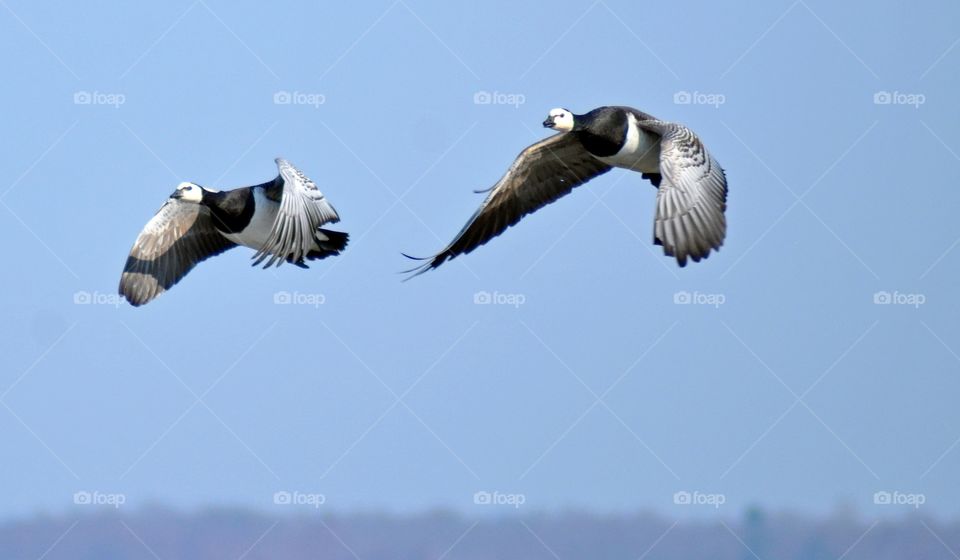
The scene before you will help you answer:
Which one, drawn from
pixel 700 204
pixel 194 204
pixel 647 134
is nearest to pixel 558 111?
pixel 647 134

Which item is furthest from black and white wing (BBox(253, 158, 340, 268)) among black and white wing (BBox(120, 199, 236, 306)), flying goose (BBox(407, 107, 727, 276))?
black and white wing (BBox(120, 199, 236, 306))

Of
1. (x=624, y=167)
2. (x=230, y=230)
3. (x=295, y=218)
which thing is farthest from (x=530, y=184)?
(x=230, y=230)

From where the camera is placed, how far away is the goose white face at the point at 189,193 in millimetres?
25266

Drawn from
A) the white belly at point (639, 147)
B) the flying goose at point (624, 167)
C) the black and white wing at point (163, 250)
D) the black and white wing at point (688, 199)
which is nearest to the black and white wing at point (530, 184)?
the flying goose at point (624, 167)

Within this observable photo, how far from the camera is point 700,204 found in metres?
20.4

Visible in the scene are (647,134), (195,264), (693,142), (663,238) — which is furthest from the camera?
(195,264)

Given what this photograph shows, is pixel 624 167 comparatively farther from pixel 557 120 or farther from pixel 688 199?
pixel 688 199

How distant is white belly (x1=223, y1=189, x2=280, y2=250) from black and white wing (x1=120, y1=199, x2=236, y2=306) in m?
1.62

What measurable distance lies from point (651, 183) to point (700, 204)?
162 inches

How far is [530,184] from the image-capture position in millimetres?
24766

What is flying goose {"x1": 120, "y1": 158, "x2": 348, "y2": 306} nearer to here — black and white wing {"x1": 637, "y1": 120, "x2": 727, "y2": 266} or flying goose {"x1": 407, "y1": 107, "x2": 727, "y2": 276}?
flying goose {"x1": 407, "y1": 107, "x2": 727, "y2": 276}

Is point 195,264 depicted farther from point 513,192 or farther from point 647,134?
point 647,134

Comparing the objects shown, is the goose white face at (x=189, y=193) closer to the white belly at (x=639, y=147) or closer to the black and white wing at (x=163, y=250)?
the black and white wing at (x=163, y=250)

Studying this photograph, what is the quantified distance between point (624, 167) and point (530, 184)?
1461mm
